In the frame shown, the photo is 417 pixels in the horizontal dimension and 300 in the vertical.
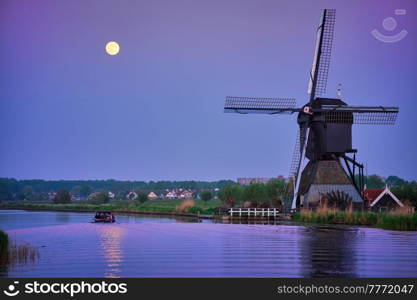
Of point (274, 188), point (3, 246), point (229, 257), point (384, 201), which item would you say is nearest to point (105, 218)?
point (384, 201)

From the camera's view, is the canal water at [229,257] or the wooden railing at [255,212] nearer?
the canal water at [229,257]

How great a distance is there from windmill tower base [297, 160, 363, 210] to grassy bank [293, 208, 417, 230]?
202 cm

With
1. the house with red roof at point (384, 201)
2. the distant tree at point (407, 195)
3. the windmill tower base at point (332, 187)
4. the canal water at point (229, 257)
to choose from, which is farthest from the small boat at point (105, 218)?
the distant tree at point (407, 195)

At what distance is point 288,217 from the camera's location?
54.2 metres

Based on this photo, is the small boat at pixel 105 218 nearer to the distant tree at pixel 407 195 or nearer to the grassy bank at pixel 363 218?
the grassy bank at pixel 363 218

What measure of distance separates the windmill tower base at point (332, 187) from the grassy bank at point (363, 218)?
2018 millimetres

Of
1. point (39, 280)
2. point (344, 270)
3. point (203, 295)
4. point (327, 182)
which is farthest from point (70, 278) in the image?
point (327, 182)

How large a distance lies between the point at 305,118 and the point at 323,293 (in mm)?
37881

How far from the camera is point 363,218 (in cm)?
4378

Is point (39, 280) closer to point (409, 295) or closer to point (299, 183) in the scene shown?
point (409, 295)

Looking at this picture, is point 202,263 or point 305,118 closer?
point 202,263

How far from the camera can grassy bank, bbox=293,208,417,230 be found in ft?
125

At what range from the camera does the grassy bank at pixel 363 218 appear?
125 feet

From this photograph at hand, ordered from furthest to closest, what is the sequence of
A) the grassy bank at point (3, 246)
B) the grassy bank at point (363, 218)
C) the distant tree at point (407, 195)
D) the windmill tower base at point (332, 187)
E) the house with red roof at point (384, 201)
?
the distant tree at point (407, 195)
the house with red roof at point (384, 201)
the windmill tower base at point (332, 187)
the grassy bank at point (363, 218)
the grassy bank at point (3, 246)
